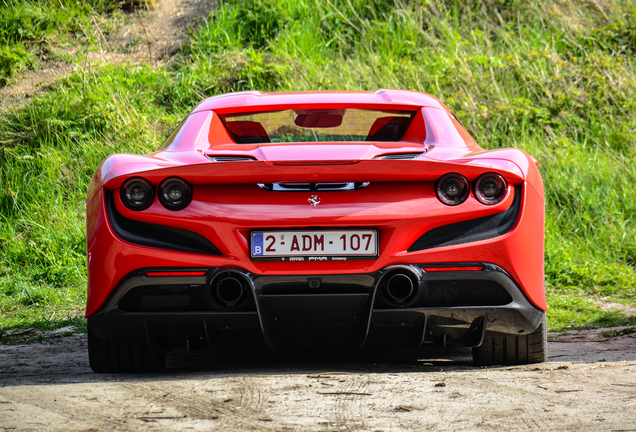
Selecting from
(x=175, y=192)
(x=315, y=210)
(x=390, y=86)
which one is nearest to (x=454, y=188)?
(x=315, y=210)

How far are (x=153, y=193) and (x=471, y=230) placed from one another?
4.30ft

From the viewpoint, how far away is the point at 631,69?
10578mm

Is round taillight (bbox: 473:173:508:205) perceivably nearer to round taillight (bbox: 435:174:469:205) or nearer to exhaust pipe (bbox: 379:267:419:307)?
round taillight (bbox: 435:174:469:205)

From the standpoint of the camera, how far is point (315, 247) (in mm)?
2734

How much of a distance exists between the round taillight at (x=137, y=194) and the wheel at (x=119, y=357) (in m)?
0.70

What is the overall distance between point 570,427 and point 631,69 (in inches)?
387

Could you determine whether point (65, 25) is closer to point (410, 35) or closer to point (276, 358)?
point (410, 35)

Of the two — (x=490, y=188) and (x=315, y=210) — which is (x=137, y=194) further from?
(x=490, y=188)

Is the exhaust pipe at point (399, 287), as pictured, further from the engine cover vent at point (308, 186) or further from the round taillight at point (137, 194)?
the round taillight at point (137, 194)

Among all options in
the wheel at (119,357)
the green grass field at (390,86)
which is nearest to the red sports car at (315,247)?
the wheel at (119,357)

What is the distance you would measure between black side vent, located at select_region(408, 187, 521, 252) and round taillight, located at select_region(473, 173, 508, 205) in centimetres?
7

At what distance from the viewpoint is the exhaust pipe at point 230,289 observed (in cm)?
274

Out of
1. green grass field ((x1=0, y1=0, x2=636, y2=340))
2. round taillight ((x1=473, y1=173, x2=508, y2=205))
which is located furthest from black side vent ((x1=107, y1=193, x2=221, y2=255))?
green grass field ((x1=0, y1=0, x2=636, y2=340))

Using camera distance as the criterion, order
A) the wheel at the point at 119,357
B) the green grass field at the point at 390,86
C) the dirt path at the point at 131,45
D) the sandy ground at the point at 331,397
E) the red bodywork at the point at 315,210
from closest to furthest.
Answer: the sandy ground at the point at 331,397, the red bodywork at the point at 315,210, the wheel at the point at 119,357, the green grass field at the point at 390,86, the dirt path at the point at 131,45
